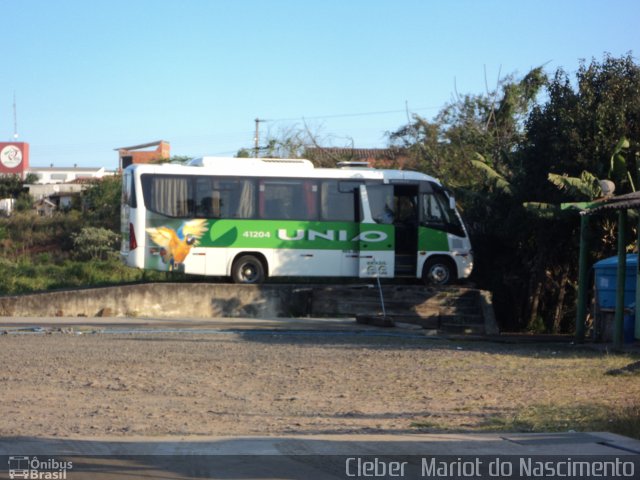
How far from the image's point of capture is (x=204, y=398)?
10375mm

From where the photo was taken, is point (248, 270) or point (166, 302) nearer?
point (166, 302)

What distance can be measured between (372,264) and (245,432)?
14.8 meters

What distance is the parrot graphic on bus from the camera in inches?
875

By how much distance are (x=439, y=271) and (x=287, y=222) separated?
4193 millimetres

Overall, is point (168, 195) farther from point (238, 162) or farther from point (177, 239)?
point (238, 162)

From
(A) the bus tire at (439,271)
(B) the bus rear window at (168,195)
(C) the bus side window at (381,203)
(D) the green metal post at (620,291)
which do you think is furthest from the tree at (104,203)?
(D) the green metal post at (620,291)

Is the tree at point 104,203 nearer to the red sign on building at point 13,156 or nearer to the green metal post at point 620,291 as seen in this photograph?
the red sign on building at point 13,156

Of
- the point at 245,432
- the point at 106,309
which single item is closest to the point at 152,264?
the point at 106,309

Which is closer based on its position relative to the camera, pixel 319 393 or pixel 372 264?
pixel 319 393

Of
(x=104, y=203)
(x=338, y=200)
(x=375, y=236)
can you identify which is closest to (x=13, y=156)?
(x=104, y=203)

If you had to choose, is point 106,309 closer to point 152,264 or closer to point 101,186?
point 152,264

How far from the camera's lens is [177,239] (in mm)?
22297

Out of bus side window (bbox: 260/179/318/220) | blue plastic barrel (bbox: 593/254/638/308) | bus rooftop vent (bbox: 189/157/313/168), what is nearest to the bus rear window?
bus rooftop vent (bbox: 189/157/313/168)

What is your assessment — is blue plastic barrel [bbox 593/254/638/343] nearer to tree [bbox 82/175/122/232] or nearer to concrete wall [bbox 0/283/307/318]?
concrete wall [bbox 0/283/307/318]
